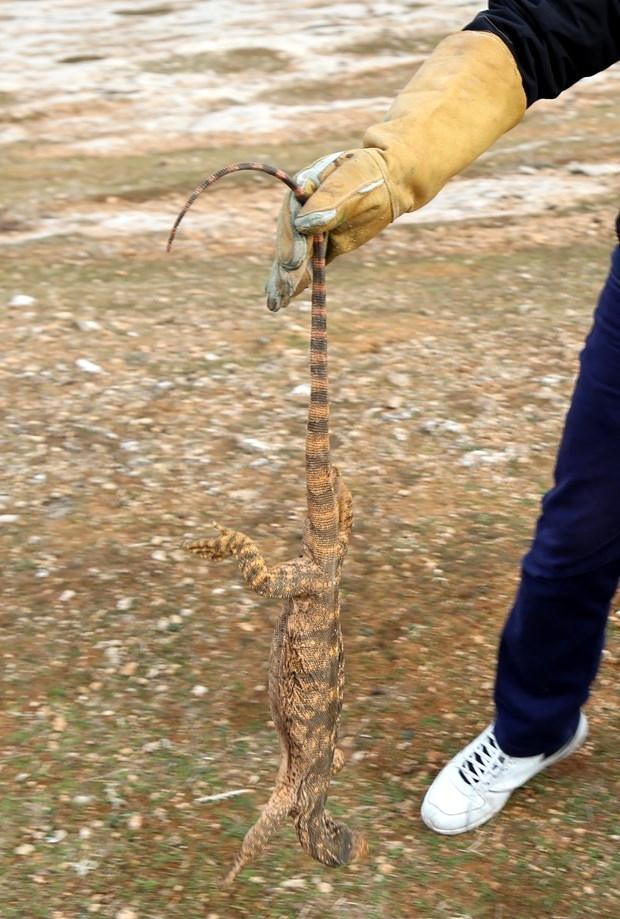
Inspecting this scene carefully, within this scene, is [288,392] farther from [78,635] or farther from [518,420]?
[78,635]

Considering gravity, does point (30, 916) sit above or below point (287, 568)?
below

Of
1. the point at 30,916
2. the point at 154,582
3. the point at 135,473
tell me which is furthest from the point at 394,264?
the point at 30,916

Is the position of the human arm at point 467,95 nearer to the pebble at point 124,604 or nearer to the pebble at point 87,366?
the pebble at point 124,604

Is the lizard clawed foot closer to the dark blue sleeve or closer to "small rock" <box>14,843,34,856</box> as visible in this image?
"small rock" <box>14,843,34,856</box>

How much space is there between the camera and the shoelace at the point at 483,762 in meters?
3.46

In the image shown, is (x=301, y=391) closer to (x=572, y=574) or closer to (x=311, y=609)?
(x=572, y=574)

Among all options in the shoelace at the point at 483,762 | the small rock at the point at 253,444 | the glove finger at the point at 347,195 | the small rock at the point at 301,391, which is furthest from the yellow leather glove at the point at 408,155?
the small rock at the point at 301,391

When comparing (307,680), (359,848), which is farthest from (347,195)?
(359,848)

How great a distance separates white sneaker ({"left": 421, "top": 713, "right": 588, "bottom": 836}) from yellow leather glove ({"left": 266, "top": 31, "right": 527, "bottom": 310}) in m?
1.54

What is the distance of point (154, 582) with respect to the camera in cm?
437

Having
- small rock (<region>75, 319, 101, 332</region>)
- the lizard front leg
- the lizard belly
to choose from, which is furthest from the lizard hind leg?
small rock (<region>75, 319, 101, 332</region>)

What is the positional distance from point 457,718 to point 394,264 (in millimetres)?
3861

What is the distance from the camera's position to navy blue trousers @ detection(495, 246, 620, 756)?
2.90 meters

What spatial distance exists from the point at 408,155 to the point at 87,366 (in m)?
3.40
